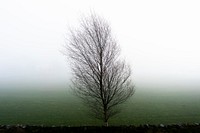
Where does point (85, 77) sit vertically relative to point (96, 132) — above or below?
above

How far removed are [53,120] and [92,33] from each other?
21626mm

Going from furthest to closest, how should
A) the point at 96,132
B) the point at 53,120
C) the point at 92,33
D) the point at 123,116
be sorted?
the point at 123,116, the point at 53,120, the point at 92,33, the point at 96,132

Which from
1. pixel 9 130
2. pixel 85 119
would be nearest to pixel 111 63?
pixel 9 130

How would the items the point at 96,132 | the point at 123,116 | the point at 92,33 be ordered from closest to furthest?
the point at 96,132 → the point at 92,33 → the point at 123,116

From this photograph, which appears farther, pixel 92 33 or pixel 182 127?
pixel 92 33

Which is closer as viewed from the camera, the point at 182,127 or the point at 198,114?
the point at 182,127

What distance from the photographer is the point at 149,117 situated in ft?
119

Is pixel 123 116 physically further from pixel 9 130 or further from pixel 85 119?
pixel 9 130

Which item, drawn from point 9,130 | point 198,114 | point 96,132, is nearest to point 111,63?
point 96,132

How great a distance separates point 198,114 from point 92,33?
29.0m

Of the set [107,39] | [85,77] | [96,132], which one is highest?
[107,39]

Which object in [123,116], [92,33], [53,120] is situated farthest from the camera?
[123,116]

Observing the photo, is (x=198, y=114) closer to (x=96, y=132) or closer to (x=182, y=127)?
(x=182, y=127)

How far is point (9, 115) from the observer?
1508 inches
